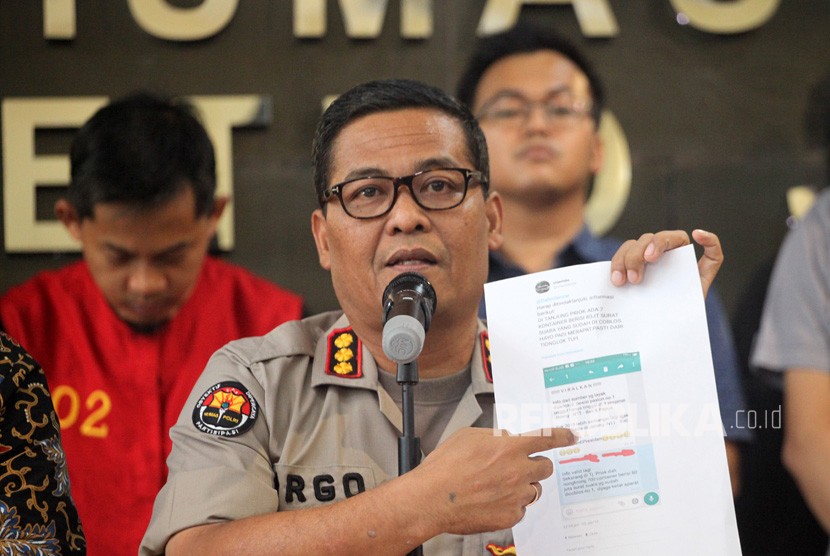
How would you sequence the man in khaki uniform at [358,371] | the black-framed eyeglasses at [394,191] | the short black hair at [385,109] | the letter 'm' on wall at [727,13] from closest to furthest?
the man in khaki uniform at [358,371] → the black-framed eyeglasses at [394,191] → the short black hair at [385,109] → the letter 'm' on wall at [727,13]

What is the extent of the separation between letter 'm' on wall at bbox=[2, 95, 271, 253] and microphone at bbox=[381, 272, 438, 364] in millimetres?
1582

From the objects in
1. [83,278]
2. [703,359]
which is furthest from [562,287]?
[83,278]

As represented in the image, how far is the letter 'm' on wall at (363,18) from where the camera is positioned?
309 centimetres

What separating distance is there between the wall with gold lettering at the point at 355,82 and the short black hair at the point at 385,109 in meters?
1.01

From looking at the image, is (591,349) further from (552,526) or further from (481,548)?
(481,548)

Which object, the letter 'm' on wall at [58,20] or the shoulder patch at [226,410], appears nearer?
the shoulder patch at [226,410]

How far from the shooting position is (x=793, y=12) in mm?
3164

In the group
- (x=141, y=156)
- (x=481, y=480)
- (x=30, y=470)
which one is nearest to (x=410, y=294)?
(x=481, y=480)

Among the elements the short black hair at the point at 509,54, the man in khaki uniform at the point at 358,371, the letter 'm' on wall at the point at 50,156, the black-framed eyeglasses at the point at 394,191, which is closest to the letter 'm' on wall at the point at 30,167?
the letter 'm' on wall at the point at 50,156

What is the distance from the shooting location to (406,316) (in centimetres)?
145

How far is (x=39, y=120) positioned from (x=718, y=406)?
2.23m

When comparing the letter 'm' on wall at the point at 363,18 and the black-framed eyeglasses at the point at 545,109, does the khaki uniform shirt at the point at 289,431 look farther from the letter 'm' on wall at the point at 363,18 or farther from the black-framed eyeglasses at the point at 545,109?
the letter 'm' on wall at the point at 363,18

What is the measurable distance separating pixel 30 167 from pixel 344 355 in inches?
58.7

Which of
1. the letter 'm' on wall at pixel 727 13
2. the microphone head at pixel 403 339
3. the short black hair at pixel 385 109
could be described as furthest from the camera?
the letter 'm' on wall at pixel 727 13
